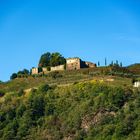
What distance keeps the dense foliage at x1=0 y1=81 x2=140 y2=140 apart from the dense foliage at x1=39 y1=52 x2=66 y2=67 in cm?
1492

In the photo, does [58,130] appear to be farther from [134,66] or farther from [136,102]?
[134,66]

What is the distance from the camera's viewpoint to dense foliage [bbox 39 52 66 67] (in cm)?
14875

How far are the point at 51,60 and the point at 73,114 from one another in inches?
1137

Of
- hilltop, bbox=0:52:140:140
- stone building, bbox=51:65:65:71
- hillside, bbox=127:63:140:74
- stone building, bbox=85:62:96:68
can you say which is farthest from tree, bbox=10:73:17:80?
hillside, bbox=127:63:140:74

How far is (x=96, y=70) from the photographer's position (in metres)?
137

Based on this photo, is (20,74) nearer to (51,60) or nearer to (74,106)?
(51,60)

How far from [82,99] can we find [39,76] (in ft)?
58.4

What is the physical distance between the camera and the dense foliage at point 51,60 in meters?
149

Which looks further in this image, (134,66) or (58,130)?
(134,66)

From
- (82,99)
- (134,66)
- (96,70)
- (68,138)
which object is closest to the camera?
(68,138)

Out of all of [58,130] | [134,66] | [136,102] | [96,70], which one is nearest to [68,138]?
[58,130]

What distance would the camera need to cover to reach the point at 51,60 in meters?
150

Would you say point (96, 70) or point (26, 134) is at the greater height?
point (96, 70)

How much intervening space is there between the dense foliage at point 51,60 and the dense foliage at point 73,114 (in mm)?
14917
